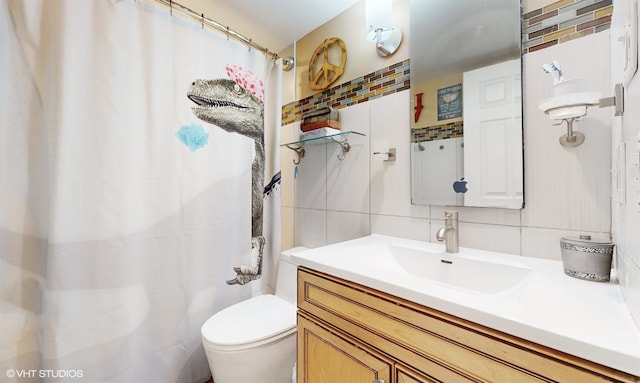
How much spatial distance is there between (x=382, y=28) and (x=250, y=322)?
1.56 metres

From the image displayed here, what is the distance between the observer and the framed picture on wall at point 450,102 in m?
1.08

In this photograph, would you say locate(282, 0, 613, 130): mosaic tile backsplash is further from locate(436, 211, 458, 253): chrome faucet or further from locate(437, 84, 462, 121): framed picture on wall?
locate(436, 211, 458, 253): chrome faucet

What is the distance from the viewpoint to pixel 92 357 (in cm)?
104

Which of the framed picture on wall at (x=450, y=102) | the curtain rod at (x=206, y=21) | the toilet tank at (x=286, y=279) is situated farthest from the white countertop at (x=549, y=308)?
the curtain rod at (x=206, y=21)

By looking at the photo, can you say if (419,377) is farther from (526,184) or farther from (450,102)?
(450,102)

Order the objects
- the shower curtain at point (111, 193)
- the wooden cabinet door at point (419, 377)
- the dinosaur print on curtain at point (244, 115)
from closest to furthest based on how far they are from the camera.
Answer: the wooden cabinet door at point (419, 377)
the shower curtain at point (111, 193)
the dinosaur print on curtain at point (244, 115)

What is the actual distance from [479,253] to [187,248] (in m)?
1.31

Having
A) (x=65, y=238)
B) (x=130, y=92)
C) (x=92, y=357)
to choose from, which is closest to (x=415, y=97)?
(x=130, y=92)

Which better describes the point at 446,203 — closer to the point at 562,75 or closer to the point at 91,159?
the point at 562,75

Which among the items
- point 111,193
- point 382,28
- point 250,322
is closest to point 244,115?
point 111,193

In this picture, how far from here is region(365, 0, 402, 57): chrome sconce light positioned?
126 centimetres

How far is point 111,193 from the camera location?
108 centimetres

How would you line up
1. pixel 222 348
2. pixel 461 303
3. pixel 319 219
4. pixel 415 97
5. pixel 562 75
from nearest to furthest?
pixel 461 303 → pixel 562 75 → pixel 222 348 → pixel 415 97 → pixel 319 219

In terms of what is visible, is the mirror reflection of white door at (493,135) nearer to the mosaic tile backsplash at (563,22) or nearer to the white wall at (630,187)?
the mosaic tile backsplash at (563,22)
